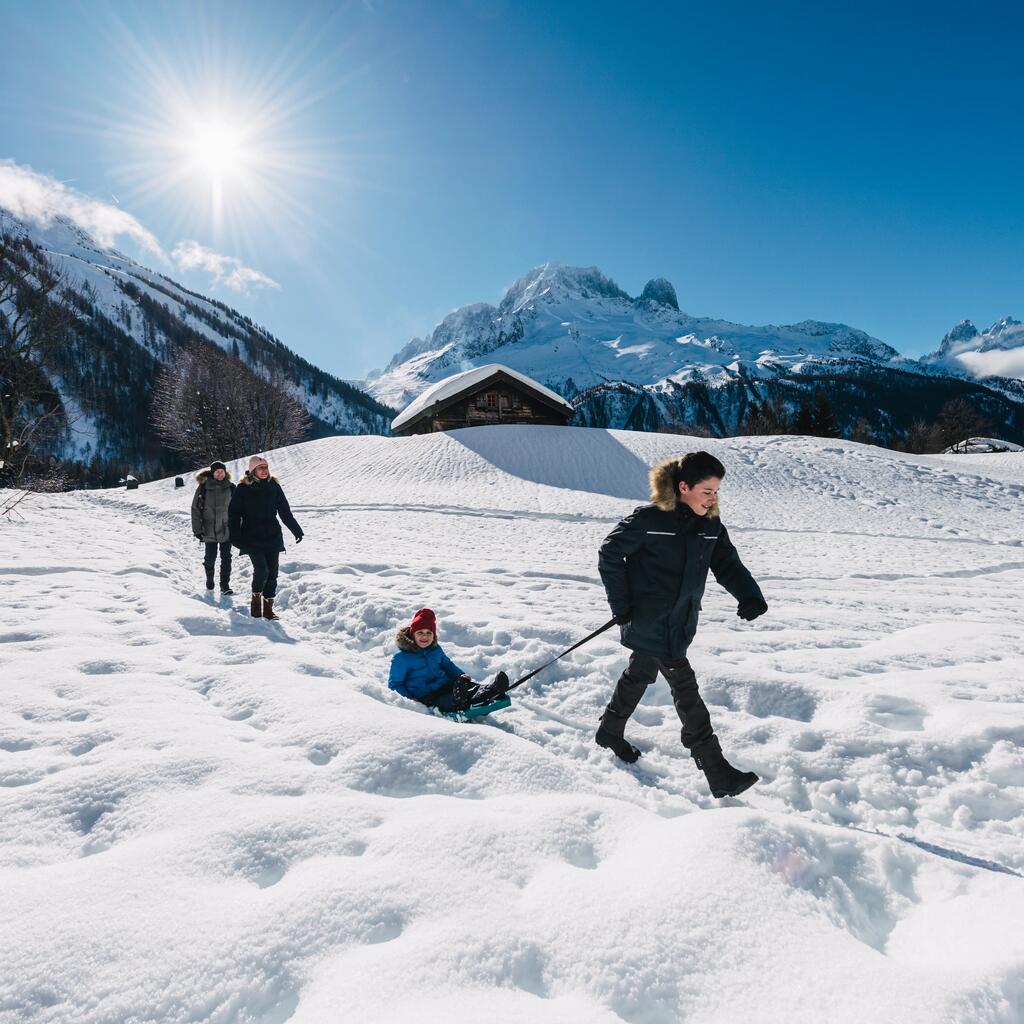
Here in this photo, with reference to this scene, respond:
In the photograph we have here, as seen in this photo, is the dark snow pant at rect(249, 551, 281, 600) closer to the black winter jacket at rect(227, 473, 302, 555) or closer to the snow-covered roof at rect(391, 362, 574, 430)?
the black winter jacket at rect(227, 473, 302, 555)

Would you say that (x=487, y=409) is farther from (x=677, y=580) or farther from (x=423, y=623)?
(x=677, y=580)

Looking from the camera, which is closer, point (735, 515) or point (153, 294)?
point (735, 515)

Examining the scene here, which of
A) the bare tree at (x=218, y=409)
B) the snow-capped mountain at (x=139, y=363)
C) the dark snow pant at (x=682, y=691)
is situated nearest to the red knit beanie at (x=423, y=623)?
the dark snow pant at (x=682, y=691)

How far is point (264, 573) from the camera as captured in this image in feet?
21.2

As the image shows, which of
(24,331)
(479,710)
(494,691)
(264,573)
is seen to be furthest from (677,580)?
(24,331)

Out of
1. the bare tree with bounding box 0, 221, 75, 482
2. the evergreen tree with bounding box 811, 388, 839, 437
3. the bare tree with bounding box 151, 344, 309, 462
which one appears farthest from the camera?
the evergreen tree with bounding box 811, 388, 839, 437

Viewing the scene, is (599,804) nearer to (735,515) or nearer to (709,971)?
(709,971)

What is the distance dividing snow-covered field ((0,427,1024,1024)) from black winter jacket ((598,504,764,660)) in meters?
0.94

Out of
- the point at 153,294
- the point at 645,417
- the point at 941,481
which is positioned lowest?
the point at 941,481

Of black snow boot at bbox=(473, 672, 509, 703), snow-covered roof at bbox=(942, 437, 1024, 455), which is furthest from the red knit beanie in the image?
snow-covered roof at bbox=(942, 437, 1024, 455)

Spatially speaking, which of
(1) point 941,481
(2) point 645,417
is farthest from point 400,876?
(2) point 645,417

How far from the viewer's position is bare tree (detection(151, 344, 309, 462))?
3575 centimetres

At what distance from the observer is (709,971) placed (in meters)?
1.60

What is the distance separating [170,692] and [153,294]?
230247mm
